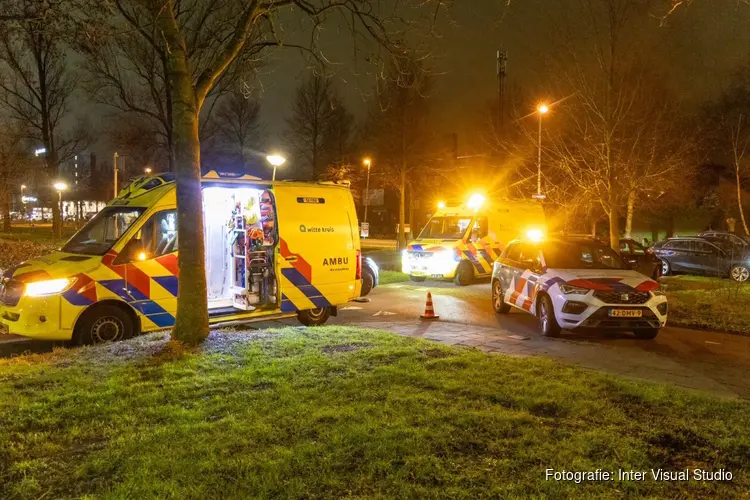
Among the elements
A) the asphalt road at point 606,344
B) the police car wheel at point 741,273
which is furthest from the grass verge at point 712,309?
the police car wheel at point 741,273

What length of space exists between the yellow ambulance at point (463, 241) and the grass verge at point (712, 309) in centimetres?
442

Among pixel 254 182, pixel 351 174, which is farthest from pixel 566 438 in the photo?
pixel 351 174

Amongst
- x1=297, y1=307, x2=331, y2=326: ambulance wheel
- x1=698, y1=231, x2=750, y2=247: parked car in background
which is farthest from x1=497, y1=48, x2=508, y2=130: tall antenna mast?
x1=297, y1=307, x2=331, y2=326: ambulance wheel

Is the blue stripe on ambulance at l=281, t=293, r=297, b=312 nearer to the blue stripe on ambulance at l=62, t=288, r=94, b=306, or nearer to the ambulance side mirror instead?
the ambulance side mirror

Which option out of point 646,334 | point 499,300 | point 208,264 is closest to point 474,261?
point 499,300

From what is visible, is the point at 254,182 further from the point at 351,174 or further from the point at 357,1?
the point at 351,174

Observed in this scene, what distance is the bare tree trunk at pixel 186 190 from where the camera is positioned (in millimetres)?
7285

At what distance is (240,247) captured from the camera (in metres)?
9.94

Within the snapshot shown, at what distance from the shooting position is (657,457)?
13.4 feet

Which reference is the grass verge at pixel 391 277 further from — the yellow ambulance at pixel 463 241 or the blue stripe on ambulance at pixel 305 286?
the blue stripe on ambulance at pixel 305 286

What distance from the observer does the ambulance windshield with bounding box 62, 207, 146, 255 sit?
8.62 metres

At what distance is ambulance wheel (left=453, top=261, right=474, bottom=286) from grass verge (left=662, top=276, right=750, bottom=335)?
5224mm

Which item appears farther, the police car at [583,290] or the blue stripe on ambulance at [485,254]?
the blue stripe on ambulance at [485,254]

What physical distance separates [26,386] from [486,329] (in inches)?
279
